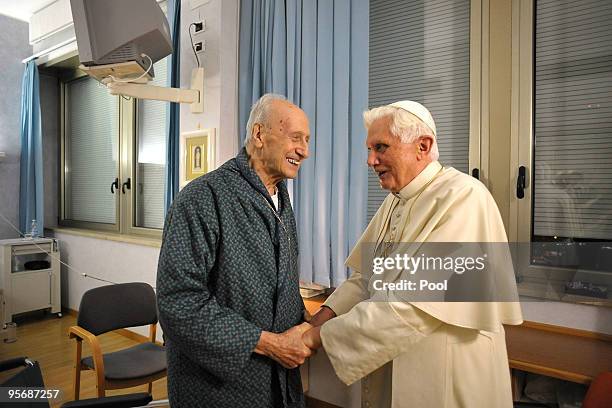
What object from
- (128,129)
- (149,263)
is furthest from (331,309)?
(128,129)

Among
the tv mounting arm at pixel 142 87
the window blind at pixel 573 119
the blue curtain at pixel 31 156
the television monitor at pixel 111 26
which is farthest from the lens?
the blue curtain at pixel 31 156

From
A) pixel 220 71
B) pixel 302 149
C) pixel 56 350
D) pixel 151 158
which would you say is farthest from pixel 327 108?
pixel 56 350

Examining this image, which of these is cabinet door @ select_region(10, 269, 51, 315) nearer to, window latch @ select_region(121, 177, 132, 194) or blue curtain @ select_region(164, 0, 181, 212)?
window latch @ select_region(121, 177, 132, 194)

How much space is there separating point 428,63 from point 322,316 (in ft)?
5.06

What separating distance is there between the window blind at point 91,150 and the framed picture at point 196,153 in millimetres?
→ 1593

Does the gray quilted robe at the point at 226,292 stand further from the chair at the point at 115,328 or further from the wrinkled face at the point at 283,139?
the chair at the point at 115,328

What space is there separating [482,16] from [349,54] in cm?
67

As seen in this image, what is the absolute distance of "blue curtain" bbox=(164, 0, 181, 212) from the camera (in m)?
3.06

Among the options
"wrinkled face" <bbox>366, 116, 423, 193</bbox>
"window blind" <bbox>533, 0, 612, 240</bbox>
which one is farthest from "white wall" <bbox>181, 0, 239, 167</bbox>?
"window blind" <bbox>533, 0, 612, 240</bbox>

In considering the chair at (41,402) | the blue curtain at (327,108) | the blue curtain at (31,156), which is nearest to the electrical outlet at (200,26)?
the blue curtain at (327,108)

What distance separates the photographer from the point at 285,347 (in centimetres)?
123

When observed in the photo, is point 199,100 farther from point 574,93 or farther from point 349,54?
point 574,93

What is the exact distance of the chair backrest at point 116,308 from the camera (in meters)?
2.23

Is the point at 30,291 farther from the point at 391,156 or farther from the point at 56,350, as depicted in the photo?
the point at 391,156
